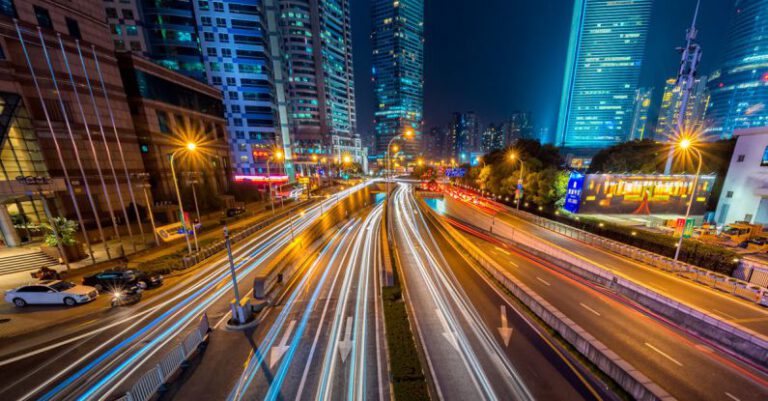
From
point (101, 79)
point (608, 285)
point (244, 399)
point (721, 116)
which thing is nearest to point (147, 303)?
point (244, 399)

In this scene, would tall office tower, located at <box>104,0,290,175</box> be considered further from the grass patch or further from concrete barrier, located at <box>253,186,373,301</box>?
A: the grass patch

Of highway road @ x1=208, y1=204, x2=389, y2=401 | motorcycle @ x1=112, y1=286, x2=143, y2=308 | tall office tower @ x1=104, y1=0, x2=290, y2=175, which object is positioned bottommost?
highway road @ x1=208, y1=204, x2=389, y2=401

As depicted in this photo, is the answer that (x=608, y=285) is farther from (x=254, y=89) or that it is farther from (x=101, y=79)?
(x=254, y=89)

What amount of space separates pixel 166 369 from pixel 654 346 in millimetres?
24025

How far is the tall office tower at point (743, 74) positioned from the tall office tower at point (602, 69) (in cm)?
4138

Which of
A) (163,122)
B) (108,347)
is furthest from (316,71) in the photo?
(108,347)

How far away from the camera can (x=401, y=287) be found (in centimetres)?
1847

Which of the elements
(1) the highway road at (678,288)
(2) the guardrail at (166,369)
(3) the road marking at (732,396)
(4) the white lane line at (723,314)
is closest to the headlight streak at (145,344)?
(2) the guardrail at (166,369)

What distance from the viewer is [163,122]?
38.2 meters

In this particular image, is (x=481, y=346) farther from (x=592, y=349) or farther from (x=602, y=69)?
(x=602, y=69)

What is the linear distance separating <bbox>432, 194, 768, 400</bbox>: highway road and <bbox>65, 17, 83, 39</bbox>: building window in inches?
2174

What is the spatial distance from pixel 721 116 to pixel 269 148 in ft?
786

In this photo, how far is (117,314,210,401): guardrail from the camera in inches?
350

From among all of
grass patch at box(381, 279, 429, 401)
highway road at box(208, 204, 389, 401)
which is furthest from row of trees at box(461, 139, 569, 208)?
highway road at box(208, 204, 389, 401)
